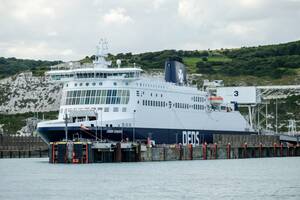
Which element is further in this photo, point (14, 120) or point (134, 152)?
point (14, 120)

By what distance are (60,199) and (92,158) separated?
1097 inches

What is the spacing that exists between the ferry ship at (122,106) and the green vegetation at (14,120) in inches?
1706

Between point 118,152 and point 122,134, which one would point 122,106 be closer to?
point 122,134

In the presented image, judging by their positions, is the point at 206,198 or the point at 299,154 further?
the point at 299,154

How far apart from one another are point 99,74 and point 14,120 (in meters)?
58.0

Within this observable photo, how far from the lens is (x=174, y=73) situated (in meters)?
108

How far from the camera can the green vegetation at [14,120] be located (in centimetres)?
14506

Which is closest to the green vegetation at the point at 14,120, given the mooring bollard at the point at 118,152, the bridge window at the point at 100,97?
the bridge window at the point at 100,97

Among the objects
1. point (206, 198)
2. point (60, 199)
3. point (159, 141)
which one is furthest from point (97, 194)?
point (159, 141)

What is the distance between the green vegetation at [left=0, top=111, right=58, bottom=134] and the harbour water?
57926 millimetres

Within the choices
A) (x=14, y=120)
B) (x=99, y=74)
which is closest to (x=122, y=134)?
(x=99, y=74)

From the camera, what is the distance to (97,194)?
194ft

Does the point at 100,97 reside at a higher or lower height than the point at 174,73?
lower

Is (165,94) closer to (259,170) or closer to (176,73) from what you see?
(176,73)
